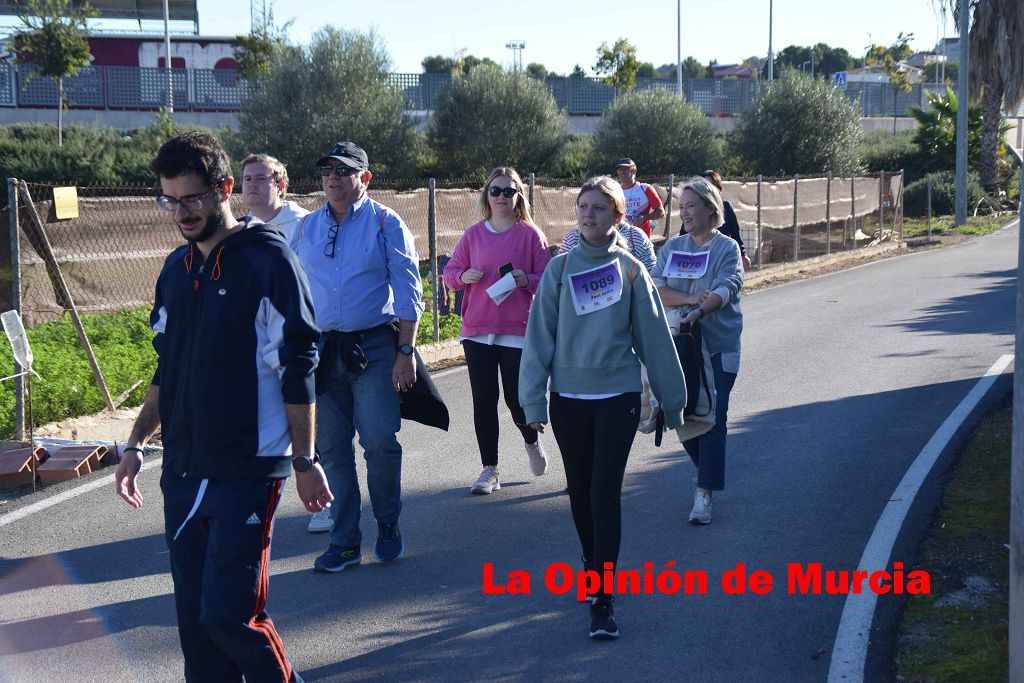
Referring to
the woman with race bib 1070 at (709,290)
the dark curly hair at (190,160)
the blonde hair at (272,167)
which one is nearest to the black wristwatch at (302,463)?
the dark curly hair at (190,160)

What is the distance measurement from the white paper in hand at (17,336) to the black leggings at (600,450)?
4301 millimetres

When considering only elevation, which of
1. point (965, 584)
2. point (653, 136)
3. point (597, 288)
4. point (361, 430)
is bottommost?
point (965, 584)

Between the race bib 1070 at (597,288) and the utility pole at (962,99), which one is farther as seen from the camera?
the utility pole at (962,99)

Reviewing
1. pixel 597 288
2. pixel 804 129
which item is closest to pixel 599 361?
pixel 597 288

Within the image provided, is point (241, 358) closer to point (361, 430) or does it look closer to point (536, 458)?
point (361, 430)

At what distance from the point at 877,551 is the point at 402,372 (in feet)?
8.54

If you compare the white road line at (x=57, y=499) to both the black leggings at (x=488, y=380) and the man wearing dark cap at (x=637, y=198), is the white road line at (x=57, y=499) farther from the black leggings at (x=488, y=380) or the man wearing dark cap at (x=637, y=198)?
the man wearing dark cap at (x=637, y=198)

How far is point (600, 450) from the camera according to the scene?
186 inches

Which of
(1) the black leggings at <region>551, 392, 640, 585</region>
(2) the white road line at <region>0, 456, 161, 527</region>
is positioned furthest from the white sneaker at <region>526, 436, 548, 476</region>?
(2) the white road line at <region>0, 456, 161, 527</region>

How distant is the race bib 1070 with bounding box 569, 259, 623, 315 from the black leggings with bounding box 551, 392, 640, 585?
39 centimetres

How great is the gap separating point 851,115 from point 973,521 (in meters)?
37.2

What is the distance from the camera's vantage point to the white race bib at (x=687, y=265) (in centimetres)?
625

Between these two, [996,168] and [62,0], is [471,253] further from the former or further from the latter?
[996,168]

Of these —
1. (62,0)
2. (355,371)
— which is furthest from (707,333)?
(62,0)
